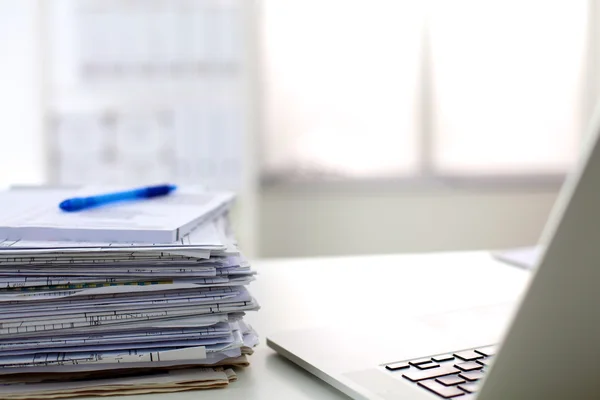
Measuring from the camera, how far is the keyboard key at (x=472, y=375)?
0.56 metres

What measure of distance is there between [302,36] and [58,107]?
1.09 metres

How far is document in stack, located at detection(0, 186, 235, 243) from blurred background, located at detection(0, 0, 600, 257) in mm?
1904

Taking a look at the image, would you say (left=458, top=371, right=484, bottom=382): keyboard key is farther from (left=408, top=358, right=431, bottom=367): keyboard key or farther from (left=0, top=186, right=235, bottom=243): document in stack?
(left=0, top=186, right=235, bottom=243): document in stack

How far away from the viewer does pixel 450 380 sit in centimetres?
56

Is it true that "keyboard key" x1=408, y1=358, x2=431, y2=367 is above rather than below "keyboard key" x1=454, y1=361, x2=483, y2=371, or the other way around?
below

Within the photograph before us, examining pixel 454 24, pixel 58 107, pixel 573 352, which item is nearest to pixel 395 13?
pixel 454 24

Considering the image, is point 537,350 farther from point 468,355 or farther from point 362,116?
point 362,116

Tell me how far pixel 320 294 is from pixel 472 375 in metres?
0.41

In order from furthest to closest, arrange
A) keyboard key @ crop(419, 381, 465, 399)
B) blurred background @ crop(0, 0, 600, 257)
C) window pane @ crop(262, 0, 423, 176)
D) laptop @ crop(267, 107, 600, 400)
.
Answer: window pane @ crop(262, 0, 423, 176) < blurred background @ crop(0, 0, 600, 257) < keyboard key @ crop(419, 381, 465, 399) < laptop @ crop(267, 107, 600, 400)

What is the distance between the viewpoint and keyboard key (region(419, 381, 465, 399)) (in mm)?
528

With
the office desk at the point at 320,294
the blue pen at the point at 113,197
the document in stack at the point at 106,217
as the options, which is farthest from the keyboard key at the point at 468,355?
the blue pen at the point at 113,197

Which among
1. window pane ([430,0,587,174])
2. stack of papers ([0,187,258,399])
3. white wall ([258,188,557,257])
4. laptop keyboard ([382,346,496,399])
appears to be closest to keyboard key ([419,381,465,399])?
laptop keyboard ([382,346,496,399])

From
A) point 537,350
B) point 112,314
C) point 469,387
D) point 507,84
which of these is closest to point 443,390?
point 469,387

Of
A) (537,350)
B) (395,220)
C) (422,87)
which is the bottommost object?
(395,220)
